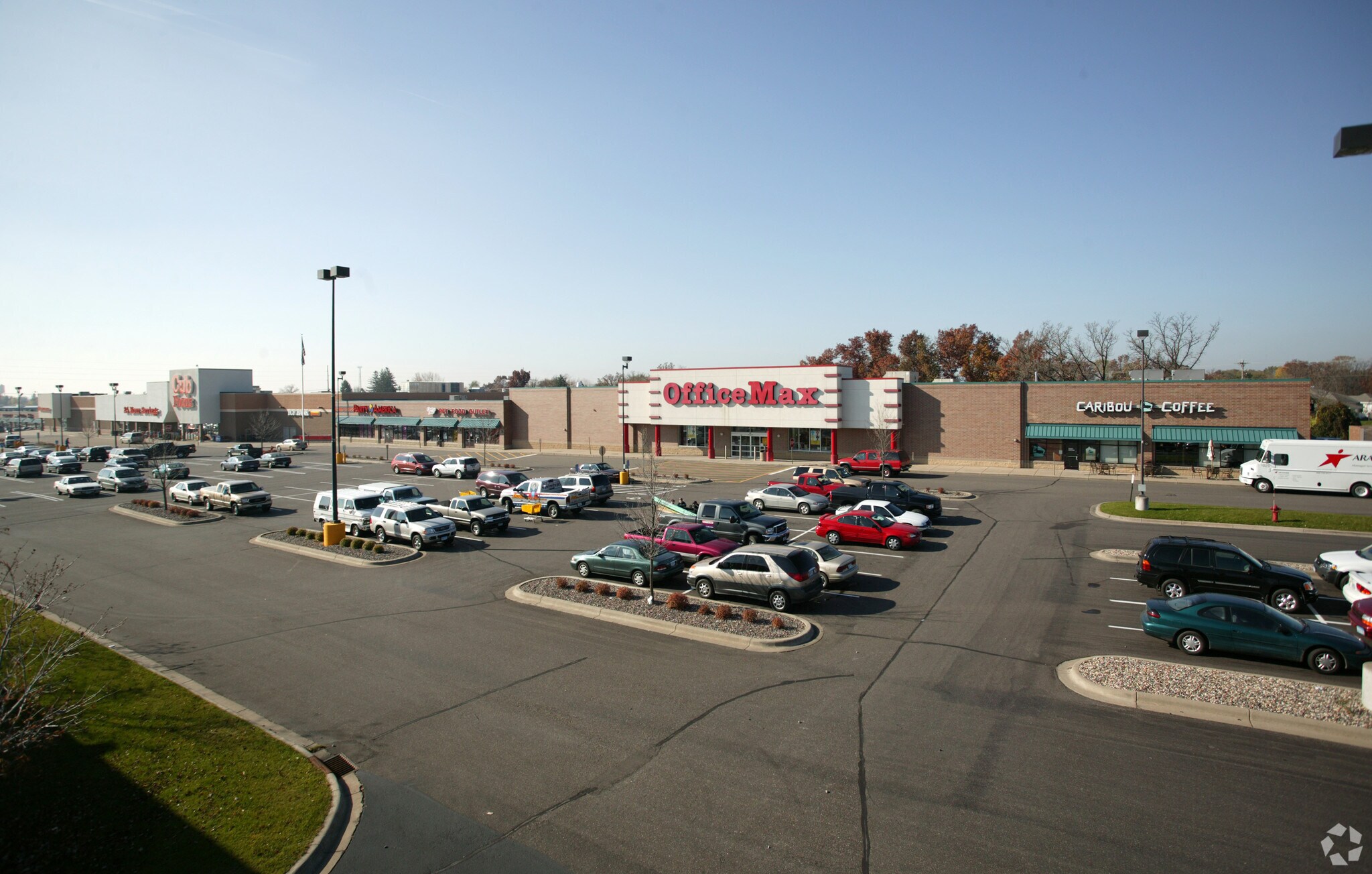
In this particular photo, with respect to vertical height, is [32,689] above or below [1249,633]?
above

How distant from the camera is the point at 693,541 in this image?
21625mm

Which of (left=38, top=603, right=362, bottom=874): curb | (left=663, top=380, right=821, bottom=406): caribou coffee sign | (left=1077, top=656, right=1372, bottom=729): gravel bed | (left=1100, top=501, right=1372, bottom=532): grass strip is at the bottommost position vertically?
(left=38, top=603, right=362, bottom=874): curb

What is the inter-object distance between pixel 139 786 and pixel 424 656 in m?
5.69

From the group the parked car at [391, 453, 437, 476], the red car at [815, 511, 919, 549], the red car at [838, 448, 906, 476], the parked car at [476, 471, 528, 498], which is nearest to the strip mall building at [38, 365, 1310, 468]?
the red car at [838, 448, 906, 476]

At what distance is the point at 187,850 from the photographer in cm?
778

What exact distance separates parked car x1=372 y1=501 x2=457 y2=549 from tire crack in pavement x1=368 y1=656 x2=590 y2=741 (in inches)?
500

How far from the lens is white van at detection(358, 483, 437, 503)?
30.2 meters

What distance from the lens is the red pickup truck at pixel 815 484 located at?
3341 cm

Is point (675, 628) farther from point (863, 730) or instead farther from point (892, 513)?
point (892, 513)

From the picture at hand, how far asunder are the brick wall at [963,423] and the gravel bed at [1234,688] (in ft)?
120

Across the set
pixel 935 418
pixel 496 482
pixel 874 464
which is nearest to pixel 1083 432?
pixel 935 418

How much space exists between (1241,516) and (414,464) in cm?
4482

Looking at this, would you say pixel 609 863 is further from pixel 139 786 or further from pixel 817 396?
pixel 817 396

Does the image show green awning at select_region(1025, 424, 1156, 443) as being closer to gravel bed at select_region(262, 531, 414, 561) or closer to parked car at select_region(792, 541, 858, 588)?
parked car at select_region(792, 541, 858, 588)
